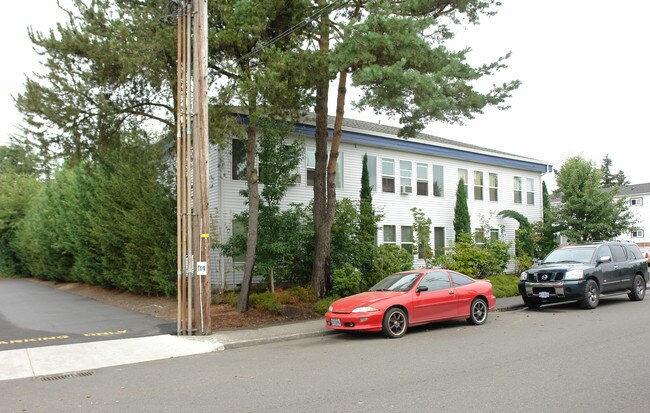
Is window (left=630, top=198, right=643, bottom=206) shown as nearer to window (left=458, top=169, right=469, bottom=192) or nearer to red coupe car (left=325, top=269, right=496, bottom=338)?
window (left=458, top=169, right=469, bottom=192)

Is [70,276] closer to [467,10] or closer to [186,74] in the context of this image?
[186,74]

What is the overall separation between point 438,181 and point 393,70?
14.3m

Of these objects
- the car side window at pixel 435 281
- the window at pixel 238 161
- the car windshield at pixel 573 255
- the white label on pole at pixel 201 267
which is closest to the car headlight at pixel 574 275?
the car windshield at pixel 573 255

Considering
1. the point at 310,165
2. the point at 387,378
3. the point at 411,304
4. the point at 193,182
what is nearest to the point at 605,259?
the point at 411,304

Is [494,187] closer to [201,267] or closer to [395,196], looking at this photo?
[395,196]

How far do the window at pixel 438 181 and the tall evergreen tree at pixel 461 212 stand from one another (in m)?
0.83

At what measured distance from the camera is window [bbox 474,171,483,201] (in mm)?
27062

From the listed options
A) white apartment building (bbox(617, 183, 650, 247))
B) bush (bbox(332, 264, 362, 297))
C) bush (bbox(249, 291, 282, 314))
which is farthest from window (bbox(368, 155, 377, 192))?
white apartment building (bbox(617, 183, 650, 247))

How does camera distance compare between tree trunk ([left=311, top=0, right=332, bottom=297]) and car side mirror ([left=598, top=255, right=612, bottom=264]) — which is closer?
car side mirror ([left=598, top=255, right=612, bottom=264])

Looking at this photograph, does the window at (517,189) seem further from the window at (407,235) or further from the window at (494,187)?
the window at (407,235)

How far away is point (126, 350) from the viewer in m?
10.1

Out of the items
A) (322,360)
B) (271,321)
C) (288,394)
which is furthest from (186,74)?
(288,394)

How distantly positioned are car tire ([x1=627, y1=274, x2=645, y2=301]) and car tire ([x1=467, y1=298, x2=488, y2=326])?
6.41 metres

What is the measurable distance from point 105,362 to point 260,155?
26.0ft
